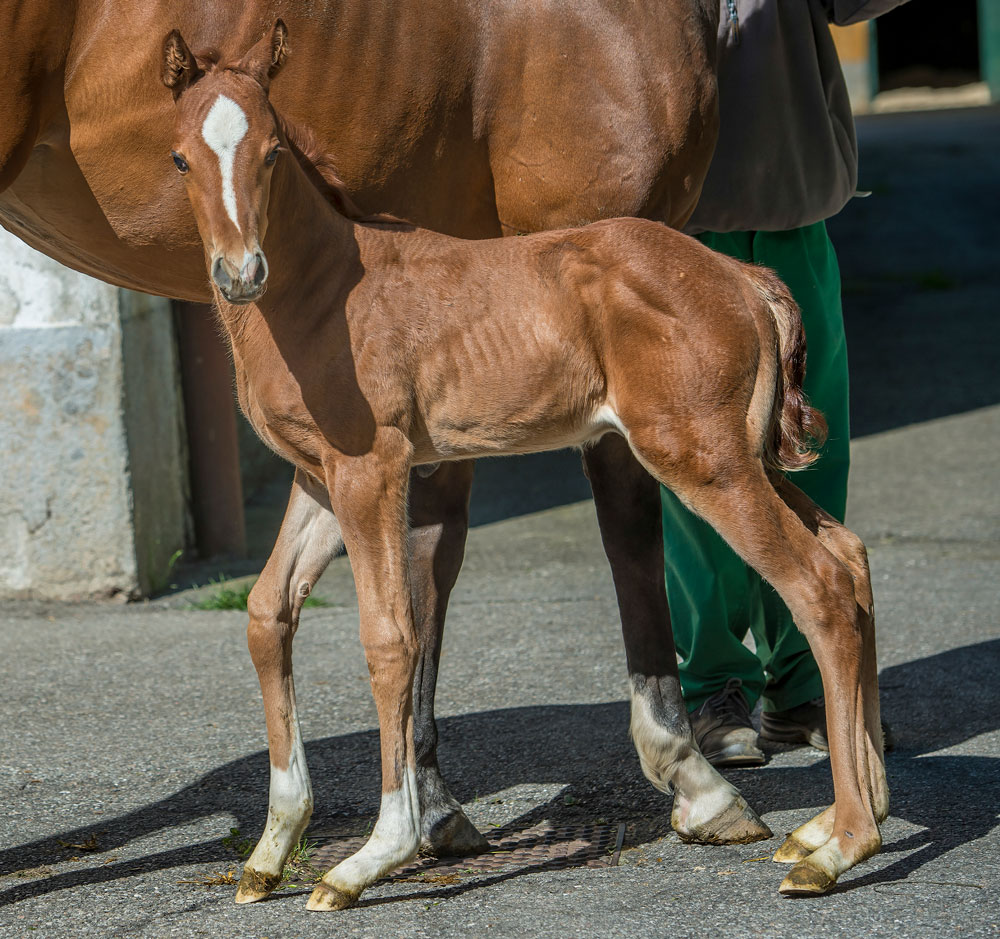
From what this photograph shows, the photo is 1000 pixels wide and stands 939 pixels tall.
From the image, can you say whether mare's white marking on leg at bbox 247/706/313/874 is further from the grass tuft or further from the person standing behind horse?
the grass tuft

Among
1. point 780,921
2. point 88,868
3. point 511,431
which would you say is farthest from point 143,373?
point 780,921

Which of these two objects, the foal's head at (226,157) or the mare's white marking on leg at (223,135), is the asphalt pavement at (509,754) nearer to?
the foal's head at (226,157)

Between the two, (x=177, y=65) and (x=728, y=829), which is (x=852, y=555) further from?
(x=177, y=65)

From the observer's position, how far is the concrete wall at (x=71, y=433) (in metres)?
5.55

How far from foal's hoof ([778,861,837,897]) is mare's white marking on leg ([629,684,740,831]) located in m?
0.42

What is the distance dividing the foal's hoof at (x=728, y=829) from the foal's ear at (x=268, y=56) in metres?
1.92

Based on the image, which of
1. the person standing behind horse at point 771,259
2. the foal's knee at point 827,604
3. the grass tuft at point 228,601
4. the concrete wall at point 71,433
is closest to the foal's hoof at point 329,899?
the foal's knee at point 827,604

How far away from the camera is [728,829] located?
324cm

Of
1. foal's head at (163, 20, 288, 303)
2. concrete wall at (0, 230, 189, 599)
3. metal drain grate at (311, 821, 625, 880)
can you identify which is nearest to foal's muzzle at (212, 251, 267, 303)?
foal's head at (163, 20, 288, 303)

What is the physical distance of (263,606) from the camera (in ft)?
9.91

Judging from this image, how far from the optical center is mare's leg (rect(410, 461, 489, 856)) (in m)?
3.24

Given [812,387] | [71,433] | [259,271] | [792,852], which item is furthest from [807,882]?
[71,433]

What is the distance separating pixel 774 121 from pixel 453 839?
2067 millimetres

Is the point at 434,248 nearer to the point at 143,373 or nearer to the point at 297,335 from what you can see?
the point at 297,335
